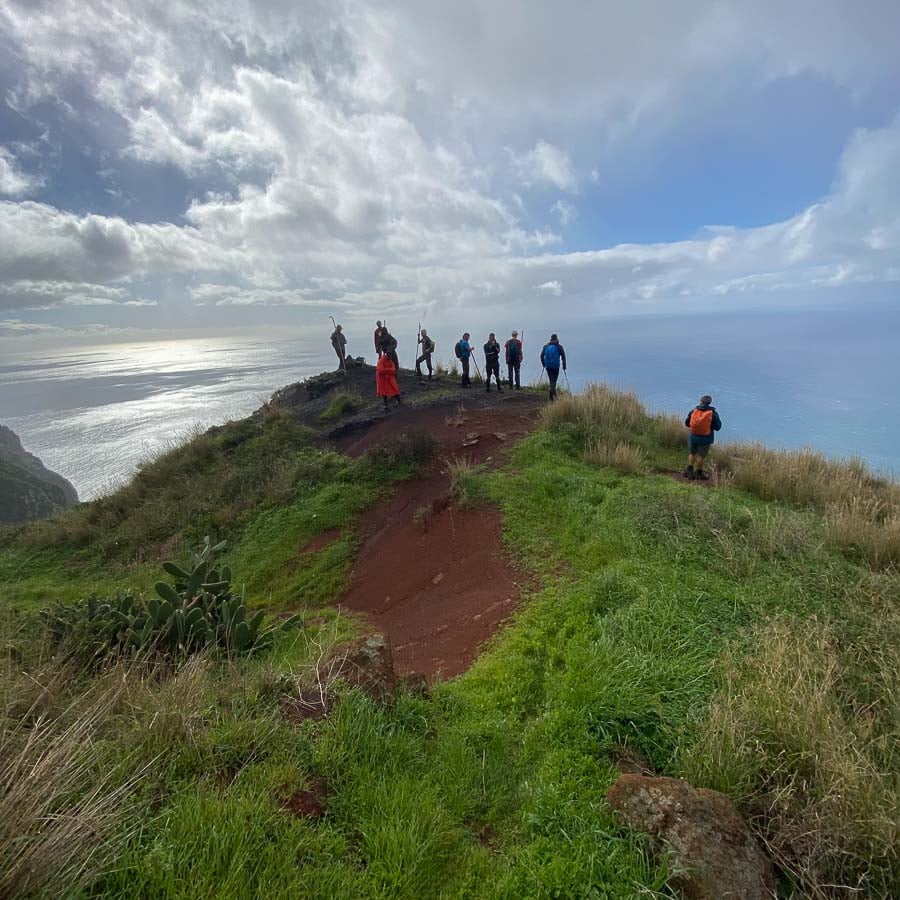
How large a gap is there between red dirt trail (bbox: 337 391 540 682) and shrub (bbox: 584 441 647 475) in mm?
1839

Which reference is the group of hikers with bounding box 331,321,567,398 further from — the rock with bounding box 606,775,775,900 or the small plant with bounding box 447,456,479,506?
the rock with bounding box 606,775,775,900

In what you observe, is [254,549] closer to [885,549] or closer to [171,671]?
[171,671]

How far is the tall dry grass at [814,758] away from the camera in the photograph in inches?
78.8

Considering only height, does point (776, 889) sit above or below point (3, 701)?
below

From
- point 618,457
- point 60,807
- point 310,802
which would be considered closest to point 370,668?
point 310,802

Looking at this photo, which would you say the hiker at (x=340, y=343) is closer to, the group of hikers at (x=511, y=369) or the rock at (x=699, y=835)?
the group of hikers at (x=511, y=369)

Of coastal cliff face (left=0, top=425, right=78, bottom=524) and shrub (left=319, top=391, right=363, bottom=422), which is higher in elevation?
shrub (left=319, top=391, right=363, bottom=422)

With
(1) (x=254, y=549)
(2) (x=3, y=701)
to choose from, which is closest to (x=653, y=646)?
(2) (x=3, y=701)

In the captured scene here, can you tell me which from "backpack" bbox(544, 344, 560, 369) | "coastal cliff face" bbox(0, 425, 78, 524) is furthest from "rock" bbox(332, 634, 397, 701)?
"coastal cliff face" bbox(0, 425, 78, 524)

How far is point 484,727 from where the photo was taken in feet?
10.4

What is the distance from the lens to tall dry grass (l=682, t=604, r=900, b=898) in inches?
78.8

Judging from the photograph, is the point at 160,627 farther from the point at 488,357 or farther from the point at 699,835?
the point at 488,357

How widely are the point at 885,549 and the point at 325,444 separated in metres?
11.7

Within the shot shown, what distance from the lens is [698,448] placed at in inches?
358
